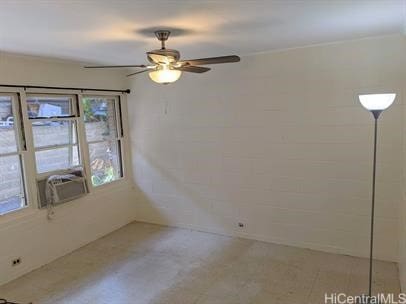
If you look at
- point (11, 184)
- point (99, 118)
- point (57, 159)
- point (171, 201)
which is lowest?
point (171, 201)

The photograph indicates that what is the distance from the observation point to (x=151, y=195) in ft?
17.1

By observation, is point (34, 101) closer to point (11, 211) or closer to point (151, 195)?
point (11, 211)

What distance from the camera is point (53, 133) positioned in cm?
416

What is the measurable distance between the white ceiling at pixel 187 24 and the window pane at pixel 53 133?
2.84 feet

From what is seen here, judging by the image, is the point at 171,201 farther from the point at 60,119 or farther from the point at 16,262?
the point at 16,262

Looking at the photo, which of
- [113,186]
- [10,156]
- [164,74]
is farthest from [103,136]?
[164,74]

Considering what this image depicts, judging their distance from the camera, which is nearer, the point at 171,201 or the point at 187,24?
the point at 187,24

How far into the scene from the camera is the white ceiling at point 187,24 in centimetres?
213

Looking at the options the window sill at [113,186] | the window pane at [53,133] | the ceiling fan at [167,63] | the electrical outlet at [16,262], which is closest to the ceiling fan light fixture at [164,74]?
the ceiling fan at [167,63]

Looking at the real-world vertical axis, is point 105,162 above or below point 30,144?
below

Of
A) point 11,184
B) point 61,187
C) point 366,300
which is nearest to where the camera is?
point 366,300

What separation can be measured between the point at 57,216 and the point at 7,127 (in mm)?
1218

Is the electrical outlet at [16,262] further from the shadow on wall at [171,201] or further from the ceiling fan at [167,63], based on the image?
the ceiling fan at [167,63]

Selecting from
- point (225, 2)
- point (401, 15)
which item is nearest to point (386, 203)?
point (401, 15)
